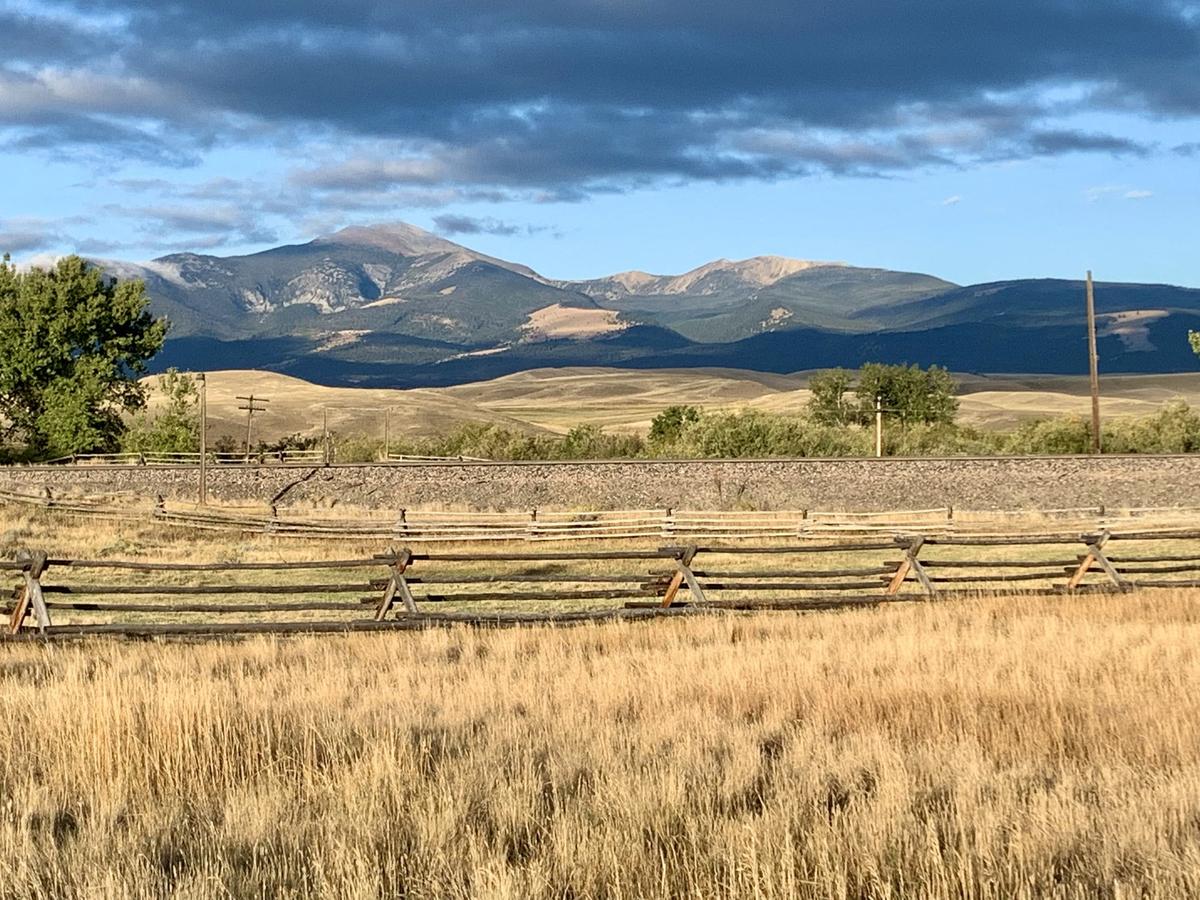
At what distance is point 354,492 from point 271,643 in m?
41.2

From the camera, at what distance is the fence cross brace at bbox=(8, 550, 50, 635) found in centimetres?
1633

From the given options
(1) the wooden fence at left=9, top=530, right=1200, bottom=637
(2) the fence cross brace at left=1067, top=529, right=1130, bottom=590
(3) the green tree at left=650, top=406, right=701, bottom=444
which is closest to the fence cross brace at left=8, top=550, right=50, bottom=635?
(1) the wooden fence at left=9, top=530, right=1200, bottom=637

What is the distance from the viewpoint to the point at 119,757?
8477 millimetres

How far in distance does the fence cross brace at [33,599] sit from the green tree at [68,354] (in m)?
58.1

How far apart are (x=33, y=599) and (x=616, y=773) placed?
1118 centimetres

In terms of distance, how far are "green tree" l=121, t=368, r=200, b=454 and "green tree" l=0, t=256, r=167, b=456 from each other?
4.15ft

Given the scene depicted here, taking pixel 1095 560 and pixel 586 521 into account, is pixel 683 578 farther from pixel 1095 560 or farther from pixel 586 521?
pixel 586 521

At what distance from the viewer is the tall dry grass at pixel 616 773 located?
5965mm

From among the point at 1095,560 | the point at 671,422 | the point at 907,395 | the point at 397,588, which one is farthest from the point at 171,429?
the point at 1095,560

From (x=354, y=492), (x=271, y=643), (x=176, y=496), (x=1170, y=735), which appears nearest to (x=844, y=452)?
(x=354, y=492)

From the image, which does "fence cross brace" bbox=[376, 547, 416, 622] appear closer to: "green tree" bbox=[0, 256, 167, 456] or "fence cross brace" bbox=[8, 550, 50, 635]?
"fence cross brace" bbox=[8, 550, 50, 635]

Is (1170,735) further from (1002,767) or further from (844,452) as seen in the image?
(844,452)

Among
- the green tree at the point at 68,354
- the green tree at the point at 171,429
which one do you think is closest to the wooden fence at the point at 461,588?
the green tree at the point at 68,354

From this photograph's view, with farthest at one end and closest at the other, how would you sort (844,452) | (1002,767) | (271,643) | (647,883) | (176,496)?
(844,452) < (176,496) < (271,643) < (1002,767) < (647,883)
